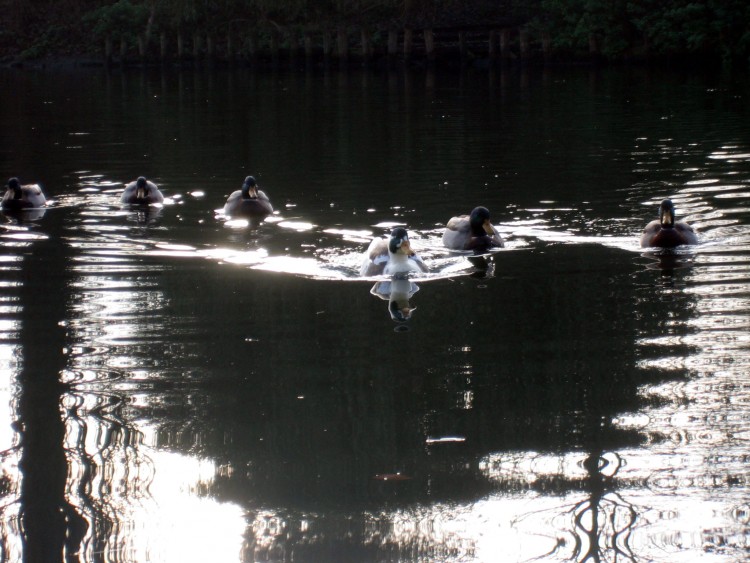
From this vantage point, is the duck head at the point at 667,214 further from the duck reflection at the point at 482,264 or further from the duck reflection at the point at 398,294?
the duck reflection at the point at 398,294

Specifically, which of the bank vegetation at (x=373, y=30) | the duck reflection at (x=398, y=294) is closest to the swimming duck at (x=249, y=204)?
the duck reflection at (x=398, y=294)

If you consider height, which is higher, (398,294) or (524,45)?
(524,45)

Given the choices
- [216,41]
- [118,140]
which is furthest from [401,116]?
[216,41]

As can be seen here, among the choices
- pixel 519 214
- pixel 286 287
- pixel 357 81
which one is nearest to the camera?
pixel 286 287

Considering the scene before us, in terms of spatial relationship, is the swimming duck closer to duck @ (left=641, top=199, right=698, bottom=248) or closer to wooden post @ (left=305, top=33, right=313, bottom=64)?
duck @ (left=641, top=199, right=698, bottom=248)

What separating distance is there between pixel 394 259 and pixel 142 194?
17.4 ft

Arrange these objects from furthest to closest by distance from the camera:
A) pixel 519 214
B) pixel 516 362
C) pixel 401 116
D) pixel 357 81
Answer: pixel 357 81, pixel 401 116, pixel 519 214, pixel 516 362

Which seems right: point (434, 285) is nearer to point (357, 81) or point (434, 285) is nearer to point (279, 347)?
point (279, 347)

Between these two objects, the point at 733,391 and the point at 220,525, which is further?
the point at 733,391

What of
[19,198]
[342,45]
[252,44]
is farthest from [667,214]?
[252,44]

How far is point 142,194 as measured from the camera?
15250mm

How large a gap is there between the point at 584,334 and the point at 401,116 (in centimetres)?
1904

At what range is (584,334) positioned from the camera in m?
8.67

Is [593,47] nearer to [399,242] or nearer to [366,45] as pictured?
[366,45]
